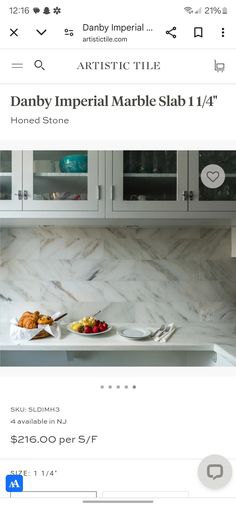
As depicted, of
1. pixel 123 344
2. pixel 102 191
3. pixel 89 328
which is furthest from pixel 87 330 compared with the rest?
pixel 102 191

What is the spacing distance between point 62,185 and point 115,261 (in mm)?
422

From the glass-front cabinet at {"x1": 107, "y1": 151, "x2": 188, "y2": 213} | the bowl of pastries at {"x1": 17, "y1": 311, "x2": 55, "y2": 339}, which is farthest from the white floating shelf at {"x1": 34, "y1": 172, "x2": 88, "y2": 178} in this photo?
the bowl of pastries at {"x1": 17, "y1": 311, "x2": 55, "y2": 339}

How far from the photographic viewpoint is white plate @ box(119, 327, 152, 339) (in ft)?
3.49

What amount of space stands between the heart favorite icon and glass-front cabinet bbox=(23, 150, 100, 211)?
606 millimetres
